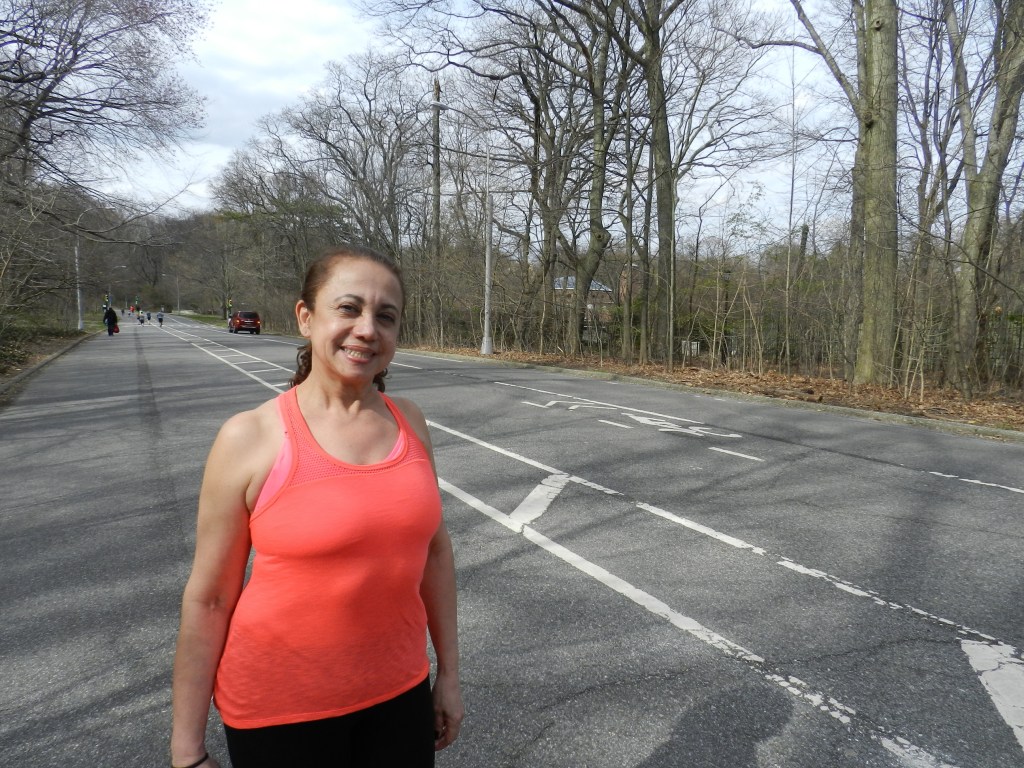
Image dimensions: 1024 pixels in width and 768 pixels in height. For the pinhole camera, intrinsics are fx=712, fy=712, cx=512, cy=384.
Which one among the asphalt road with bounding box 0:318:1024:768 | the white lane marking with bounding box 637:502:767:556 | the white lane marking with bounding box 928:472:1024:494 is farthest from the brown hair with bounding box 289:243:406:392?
the white lane marking with bounding box 928:472:1024:494

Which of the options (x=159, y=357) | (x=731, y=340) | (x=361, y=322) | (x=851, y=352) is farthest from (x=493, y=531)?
(x=159, y=357)

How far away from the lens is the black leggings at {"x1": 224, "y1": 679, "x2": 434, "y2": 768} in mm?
1493

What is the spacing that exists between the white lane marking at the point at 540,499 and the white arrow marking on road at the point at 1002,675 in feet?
10.1

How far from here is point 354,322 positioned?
163 cm

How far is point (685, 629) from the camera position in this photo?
12.5 feet

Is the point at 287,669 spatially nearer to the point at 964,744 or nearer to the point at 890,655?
the point at 964,744

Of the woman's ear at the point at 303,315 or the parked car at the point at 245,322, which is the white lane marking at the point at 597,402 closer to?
the woman's ear at the point at 303,315

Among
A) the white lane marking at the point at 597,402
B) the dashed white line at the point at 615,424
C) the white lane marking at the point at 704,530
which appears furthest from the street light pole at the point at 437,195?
the white lane marking at the point at 704,530

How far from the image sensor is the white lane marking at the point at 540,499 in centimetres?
589

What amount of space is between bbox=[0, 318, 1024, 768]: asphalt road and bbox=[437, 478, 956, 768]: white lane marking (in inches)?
0.6

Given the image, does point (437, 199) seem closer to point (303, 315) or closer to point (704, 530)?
point (704, 530)

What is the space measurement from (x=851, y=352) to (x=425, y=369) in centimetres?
1123

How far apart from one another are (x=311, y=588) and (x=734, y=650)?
9.04 ft

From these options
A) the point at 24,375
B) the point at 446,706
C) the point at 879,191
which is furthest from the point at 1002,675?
the point at 24,375
